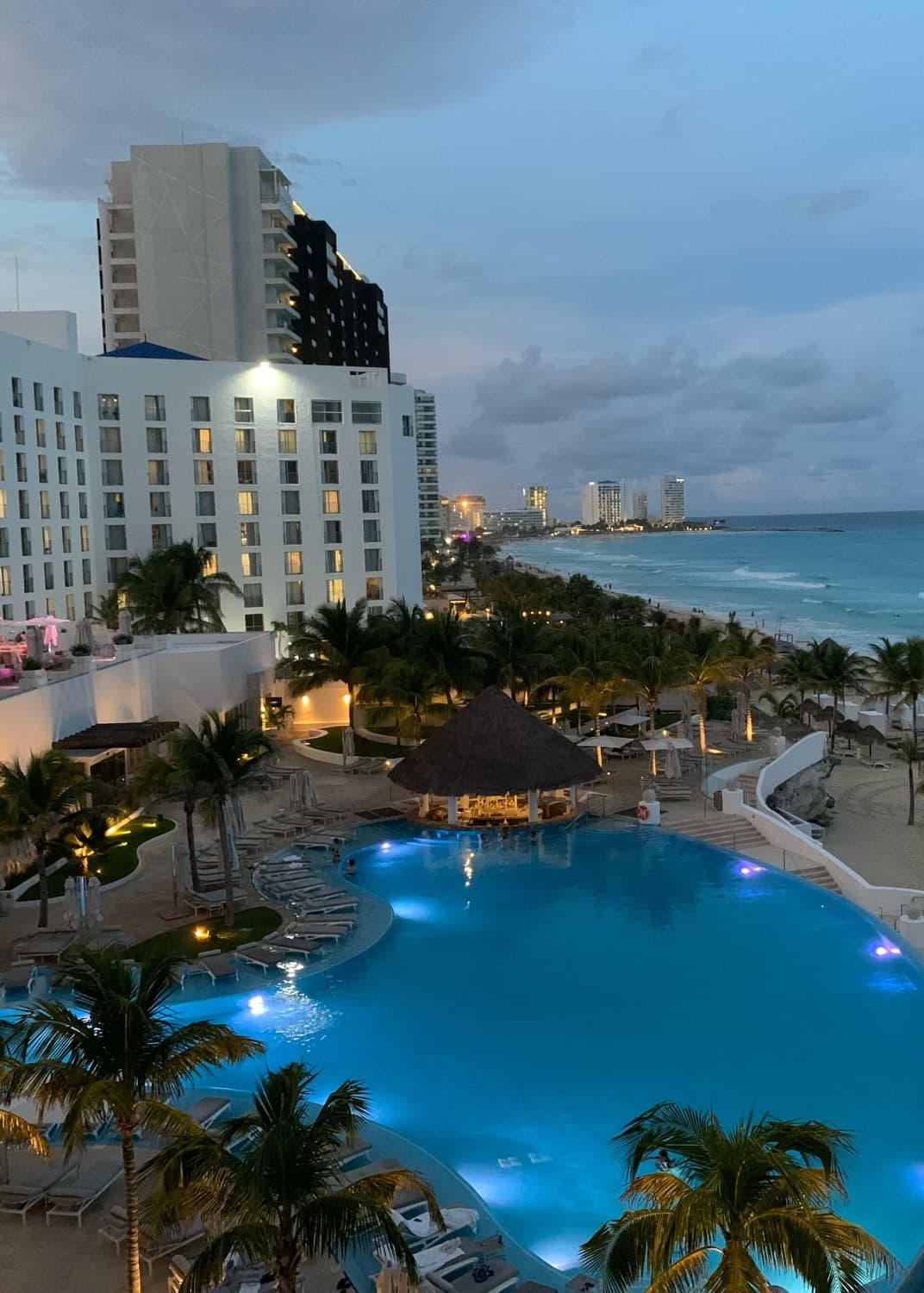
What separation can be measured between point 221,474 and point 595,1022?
4130cm

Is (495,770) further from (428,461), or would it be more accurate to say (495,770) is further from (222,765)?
(428,461)

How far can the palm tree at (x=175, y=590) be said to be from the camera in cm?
4516

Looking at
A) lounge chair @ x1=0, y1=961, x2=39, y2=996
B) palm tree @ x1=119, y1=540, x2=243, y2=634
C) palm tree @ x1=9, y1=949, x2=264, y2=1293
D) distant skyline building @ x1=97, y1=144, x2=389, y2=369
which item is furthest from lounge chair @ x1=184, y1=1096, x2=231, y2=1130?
distant skyline building @ x1=97, y1=144, x2=389, y2=369

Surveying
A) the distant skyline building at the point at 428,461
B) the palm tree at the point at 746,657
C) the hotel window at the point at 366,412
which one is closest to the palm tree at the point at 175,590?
the hotel window at the point at 366,412

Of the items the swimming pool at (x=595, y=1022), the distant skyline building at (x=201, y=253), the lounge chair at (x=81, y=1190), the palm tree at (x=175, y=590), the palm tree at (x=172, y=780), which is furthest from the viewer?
the distant skyline building at (x=201, y=253)

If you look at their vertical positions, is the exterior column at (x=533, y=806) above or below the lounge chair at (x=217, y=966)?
above

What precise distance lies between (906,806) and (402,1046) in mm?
23729

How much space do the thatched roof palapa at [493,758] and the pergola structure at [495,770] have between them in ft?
0.08

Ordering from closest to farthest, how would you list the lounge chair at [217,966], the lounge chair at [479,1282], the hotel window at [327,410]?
the lounge chair at [479,1282]
the lounge chair at [217,966]
the hotel window at [327,410]

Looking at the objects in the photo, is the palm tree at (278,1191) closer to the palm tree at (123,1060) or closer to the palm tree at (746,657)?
the palm tree at (123,1060)

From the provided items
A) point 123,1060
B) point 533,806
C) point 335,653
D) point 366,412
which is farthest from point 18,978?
point 366,412

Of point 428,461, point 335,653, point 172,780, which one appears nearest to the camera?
point 172,780

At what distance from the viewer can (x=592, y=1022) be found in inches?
709

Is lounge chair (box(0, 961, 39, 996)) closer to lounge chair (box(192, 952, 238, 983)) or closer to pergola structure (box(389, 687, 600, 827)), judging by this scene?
lounge chair (box(192, 952, 238, 983))
